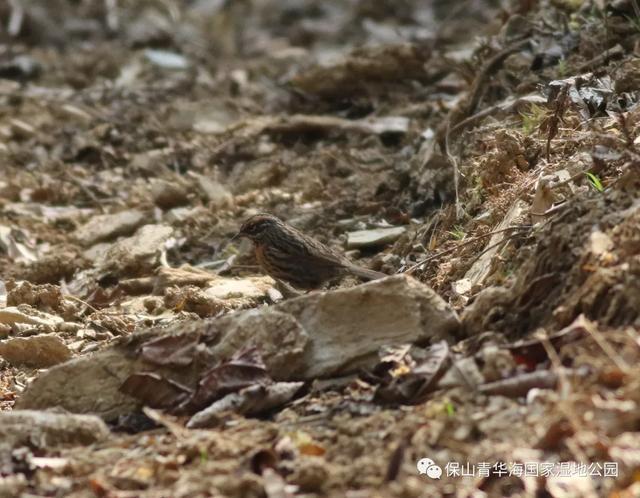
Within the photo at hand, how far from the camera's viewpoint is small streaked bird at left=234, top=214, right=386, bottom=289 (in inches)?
267

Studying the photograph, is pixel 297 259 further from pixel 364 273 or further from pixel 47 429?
pixel 47 429

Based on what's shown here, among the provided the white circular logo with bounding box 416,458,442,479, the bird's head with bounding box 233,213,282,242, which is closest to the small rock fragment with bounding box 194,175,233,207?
the bird's head with bounding box 233,213,282,242

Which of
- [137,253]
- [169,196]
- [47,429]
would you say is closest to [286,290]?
[137,253]

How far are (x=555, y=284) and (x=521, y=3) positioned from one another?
16.1 ft

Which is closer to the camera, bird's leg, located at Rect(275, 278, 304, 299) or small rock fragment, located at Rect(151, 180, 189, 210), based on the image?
bird's leg, located at Rect(275, 278, 304, 299)

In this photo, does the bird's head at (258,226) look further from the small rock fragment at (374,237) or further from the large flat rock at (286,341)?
the large flat rock at (286,341)

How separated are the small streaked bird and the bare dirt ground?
25cm

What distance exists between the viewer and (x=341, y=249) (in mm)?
7527

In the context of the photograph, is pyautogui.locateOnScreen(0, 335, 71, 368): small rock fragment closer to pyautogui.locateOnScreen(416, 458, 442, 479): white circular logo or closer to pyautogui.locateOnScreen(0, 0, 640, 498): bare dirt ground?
pyautogui.locateOnScreen(0, 0, 640, 498): bare dirt ground

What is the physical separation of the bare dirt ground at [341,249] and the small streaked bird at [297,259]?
250mm

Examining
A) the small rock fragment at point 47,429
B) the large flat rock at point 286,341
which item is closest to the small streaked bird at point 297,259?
the large flat rock at point 286,341

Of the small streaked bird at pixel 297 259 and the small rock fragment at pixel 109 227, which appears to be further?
the small rock fragment at pixel 109 227

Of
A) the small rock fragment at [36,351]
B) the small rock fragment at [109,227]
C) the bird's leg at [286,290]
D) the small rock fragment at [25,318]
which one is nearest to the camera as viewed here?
the small rock fragment at [36,351]

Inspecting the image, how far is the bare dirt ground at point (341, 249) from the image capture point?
13.4 feet
